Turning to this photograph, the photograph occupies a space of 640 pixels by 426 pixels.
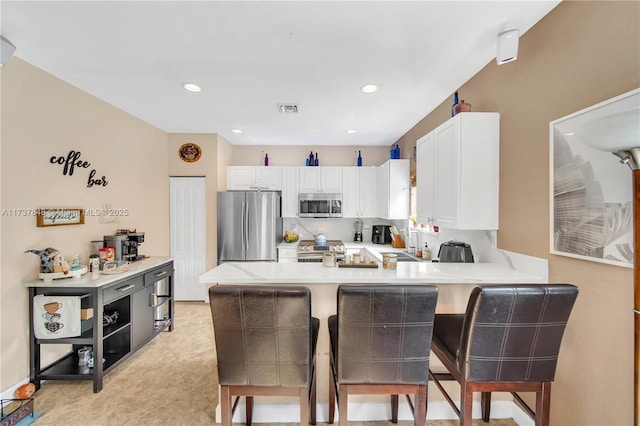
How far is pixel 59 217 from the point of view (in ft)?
7.89

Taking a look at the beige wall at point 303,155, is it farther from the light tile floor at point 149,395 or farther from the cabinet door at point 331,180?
the light tile floor at point 149,395

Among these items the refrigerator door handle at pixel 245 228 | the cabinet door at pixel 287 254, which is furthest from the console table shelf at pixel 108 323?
the cabinet door at pixel 287 254

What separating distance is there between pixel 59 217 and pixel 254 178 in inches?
97.6

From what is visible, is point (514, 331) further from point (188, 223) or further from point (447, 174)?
point (188, 223)

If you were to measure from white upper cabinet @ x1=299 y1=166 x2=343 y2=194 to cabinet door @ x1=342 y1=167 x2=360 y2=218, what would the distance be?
0.28 feet

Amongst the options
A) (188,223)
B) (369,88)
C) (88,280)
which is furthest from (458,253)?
(188,223)

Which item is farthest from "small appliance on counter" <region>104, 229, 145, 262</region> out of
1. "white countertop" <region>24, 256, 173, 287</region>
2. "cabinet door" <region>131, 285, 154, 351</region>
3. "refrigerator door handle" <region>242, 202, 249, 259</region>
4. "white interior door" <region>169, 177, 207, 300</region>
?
"refrigerator door handle" <region>242, 202, 249, 259</region>

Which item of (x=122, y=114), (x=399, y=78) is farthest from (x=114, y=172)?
(x=399, y=78)

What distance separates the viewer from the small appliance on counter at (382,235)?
461 cm

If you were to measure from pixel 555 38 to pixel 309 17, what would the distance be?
1.41 meters

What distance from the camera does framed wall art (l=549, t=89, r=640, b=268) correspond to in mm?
1023

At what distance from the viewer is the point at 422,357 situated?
1.32 meters

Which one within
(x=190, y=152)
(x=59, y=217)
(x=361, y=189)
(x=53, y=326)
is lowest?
(x=53, y=326)

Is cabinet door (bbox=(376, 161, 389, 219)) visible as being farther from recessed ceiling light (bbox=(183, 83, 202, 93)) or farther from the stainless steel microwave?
recessed ceiling light (bbox=(183, 83, 202, 93))
